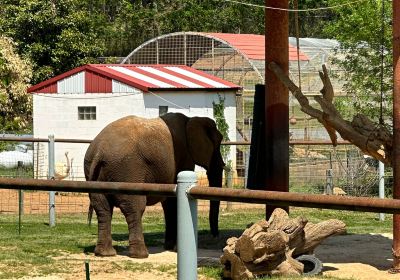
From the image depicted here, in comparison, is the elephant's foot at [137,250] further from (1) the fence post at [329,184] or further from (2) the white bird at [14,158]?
(2) the white bird at [14,158]

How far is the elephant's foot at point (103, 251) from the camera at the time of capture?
12039 millimetres

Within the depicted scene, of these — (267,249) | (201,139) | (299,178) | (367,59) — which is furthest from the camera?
(367,59)

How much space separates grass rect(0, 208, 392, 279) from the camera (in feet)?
34.6

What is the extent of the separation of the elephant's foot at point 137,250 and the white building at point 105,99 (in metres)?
15.1

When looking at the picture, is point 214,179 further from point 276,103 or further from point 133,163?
point 133,163

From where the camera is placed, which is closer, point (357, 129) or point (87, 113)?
point (357, 129)

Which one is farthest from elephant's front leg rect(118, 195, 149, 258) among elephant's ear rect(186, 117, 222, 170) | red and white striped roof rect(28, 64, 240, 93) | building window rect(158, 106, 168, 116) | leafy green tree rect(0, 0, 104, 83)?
leafy green tree rect(0, 0, 104, 83)

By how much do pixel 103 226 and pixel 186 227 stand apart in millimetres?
7230

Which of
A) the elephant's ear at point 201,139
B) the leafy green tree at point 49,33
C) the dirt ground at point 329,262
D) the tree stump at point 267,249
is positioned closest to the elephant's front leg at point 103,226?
the dirt ground at point 329,262

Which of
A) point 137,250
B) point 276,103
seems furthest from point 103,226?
point 276,103

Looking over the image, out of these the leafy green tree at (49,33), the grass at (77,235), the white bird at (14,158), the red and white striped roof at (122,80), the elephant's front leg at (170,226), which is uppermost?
the leafy green tree at (49,33)

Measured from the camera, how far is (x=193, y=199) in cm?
518

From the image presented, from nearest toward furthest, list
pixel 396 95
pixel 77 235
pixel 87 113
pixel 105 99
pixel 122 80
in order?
pixel 396 95, pixel 77 235, pixel 122 80, pixel 105 99, pixel 87 113

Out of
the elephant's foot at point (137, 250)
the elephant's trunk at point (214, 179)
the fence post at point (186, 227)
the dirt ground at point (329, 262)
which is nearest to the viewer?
the fence post at point (186, 227)
